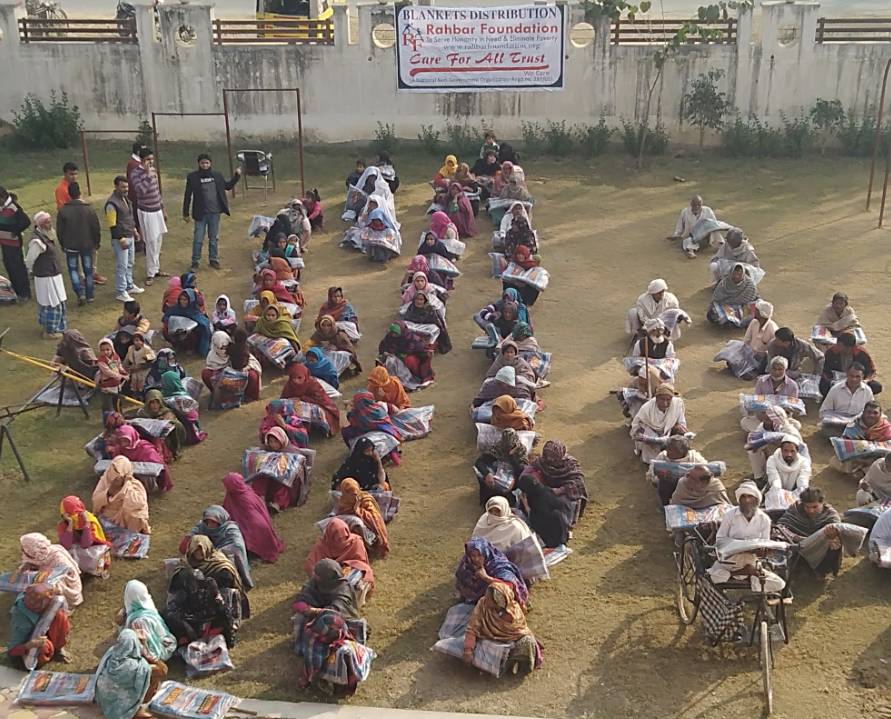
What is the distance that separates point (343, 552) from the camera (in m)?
8.80

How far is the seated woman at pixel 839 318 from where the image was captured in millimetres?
12930

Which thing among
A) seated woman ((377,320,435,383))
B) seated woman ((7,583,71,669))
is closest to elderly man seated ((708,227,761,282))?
seated woman ((377,320,435,383))

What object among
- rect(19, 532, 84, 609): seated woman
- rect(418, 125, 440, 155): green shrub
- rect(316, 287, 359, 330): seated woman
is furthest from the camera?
rect(418, 125, 440, 155): green shrub

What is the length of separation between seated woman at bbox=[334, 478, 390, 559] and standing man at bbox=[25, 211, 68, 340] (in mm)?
5902

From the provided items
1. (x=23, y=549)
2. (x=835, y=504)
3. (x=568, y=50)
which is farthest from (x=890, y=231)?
(x=23, y=549)

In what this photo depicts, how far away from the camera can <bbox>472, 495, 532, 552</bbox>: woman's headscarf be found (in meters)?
8.84

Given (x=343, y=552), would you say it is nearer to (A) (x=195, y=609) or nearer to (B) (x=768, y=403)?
(A) (x=195, y=609)

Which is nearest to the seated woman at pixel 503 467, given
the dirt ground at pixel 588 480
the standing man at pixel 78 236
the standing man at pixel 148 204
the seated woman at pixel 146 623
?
the dirt ground at pixel 588 480

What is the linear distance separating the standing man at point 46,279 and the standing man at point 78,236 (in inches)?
12.3

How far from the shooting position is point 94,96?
2198cm

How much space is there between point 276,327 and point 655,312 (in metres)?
4.50

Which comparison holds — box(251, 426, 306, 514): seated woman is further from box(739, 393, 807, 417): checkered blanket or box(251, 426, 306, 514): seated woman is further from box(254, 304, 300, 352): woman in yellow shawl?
box(739, 393, 807, 417): checkered blanket

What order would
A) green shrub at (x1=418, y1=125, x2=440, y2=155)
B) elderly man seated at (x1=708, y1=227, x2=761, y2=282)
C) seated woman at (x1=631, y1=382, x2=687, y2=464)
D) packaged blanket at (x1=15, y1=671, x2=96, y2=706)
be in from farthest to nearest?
green shrub at (x1=418, y1=125, x2=440, y2=155), elderly man seated at (x1=708, y1=227, x2=761, y2=282), seated woman at (x1=631, y1=382, x2=687, y2=464), packaged blanket at (x1=15, y1=671, x2=96, y2=706)

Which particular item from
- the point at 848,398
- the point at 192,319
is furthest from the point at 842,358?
the point at 192,319
